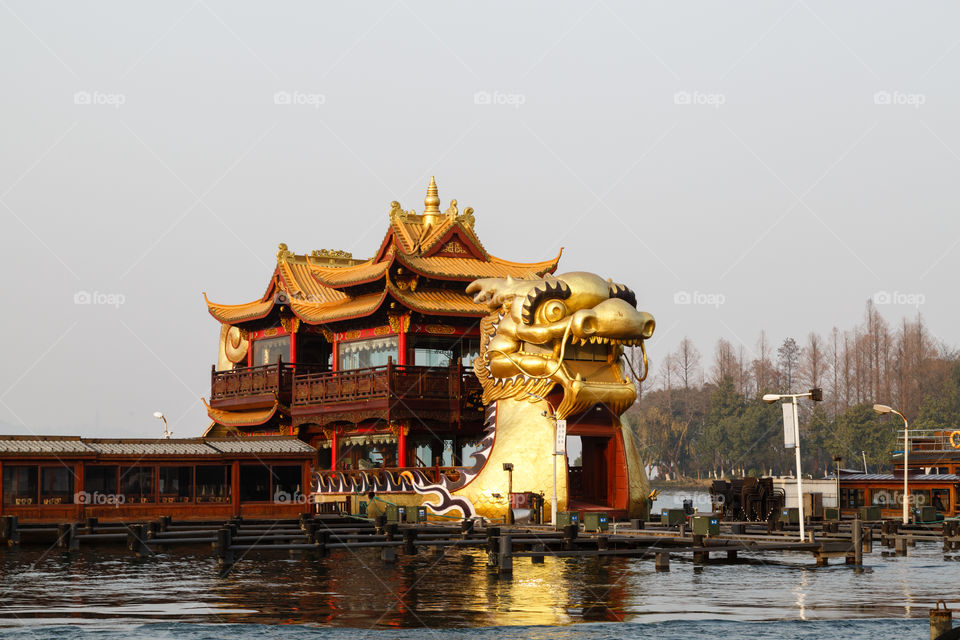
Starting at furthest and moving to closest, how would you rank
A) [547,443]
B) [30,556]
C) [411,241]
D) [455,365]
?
[411,241] → [455,365] → [547,443] → [30,556]

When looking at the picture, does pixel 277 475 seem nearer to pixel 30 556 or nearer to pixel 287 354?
pixel 30 556

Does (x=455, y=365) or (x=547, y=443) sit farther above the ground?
(x=455, y=365)

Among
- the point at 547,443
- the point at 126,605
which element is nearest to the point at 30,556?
the point at 126,605

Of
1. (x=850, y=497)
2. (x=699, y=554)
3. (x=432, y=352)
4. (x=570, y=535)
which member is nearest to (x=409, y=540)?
(x=570, y=535)

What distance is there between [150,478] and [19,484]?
3694 millimetres

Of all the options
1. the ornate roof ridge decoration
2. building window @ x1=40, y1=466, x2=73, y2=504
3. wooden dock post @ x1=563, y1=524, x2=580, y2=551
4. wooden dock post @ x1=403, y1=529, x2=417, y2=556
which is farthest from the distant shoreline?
wooden dock post @ x1=403, y1=529, x2=417, y2=556

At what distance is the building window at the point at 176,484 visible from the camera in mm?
37156

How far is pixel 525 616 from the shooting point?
19125mm

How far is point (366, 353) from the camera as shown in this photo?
4694 centimetres

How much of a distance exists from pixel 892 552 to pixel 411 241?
72.1ft

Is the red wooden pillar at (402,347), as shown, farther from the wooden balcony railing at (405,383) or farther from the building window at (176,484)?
the building window at (176,484)

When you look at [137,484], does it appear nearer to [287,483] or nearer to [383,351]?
[287,483]

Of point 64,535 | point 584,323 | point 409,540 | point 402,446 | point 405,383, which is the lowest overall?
point 409,540

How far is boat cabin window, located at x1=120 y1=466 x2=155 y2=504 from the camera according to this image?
36.6m
